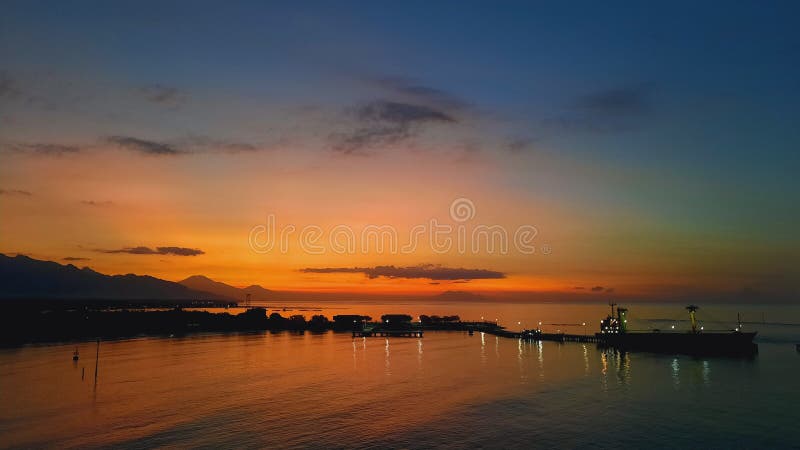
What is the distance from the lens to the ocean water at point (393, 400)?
4575 centimetres

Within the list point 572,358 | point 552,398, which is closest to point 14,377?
point 552,398

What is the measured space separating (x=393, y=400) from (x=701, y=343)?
80210mm

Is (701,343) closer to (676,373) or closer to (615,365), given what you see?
(615,365)

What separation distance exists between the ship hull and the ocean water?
447 centimetres

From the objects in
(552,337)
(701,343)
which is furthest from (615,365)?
(552,337)

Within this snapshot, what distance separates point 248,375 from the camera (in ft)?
259

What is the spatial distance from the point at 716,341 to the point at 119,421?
113 metres

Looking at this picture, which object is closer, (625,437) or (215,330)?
(625,437)

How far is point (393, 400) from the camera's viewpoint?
203 ft

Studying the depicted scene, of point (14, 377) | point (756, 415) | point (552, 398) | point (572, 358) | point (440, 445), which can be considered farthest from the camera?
point (572, 358)

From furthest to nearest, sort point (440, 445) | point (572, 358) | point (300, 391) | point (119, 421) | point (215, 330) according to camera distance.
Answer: point (215, 330)
point (572, 358)
point (300, 391)
point (119, 421)
point (440, 445)

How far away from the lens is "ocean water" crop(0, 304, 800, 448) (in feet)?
150

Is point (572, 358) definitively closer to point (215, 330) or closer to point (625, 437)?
point (625, 437)

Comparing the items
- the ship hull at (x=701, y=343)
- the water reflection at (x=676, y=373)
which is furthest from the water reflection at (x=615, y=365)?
the ship hull at (x=701, y=343)
